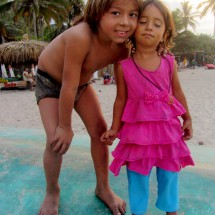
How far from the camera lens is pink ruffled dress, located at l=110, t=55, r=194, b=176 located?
61.2 inches

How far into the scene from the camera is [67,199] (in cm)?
204

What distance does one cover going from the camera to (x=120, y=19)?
1546mm

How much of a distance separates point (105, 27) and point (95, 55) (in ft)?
0.73

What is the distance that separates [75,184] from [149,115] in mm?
1003

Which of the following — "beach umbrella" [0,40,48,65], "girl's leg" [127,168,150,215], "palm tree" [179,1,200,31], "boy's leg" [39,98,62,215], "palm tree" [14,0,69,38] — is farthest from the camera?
"palm tree" [179,1,200,31]

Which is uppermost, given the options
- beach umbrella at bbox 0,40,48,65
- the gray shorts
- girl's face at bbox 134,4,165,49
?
girl's face at bbox 134,4,165,49

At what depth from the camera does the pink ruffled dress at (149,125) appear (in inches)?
61.2

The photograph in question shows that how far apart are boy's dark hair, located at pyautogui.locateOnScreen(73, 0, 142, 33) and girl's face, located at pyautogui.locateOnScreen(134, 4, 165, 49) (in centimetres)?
8

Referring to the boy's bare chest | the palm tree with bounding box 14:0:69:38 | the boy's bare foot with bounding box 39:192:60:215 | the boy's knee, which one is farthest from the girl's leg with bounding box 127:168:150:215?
the palm tree with bounding box 14:0:69:38

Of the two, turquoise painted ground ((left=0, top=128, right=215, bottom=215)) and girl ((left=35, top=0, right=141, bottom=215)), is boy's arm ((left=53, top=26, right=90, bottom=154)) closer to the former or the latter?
girl ((left=35, top=0, right=141, bottom=215))

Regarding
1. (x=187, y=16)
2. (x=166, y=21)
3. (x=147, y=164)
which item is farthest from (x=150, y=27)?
(x=187, y=16)

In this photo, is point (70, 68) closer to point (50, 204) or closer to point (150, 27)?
point (150, 27)

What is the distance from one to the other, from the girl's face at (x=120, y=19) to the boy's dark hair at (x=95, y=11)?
0.02 metres

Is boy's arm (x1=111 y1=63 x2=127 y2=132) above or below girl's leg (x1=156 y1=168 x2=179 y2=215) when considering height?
above
